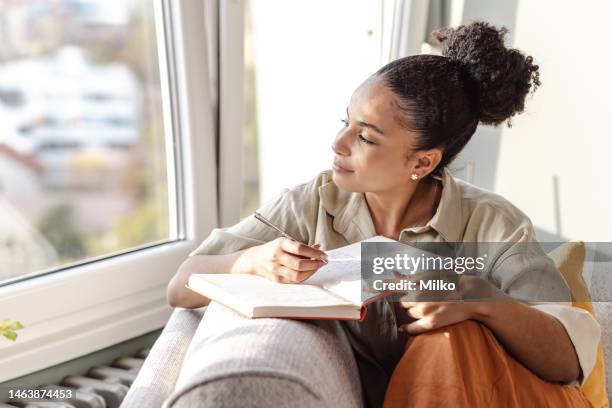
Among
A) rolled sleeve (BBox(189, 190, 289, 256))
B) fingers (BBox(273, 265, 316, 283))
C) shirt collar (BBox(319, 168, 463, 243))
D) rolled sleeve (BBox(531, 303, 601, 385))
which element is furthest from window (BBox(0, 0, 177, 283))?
rolled sleeve (BBox(531, 303, 601, 385))

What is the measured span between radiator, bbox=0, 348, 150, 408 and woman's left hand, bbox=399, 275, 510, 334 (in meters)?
0.75

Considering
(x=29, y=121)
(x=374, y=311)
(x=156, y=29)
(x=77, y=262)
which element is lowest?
(x=77, y=262)

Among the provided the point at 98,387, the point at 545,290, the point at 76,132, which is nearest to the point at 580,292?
the point at 545,290

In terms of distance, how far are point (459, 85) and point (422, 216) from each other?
0.27 m

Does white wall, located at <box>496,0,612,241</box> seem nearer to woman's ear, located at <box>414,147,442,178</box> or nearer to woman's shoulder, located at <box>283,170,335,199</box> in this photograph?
woman's ear, located at <box>414,147,442,178</box>

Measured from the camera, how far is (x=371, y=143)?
1.55 m

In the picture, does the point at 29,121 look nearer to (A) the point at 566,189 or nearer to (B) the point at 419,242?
(B) the point at 419,242

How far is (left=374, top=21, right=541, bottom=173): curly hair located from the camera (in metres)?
1.54

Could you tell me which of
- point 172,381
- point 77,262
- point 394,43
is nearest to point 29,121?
point 77,262

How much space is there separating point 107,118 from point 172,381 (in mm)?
848

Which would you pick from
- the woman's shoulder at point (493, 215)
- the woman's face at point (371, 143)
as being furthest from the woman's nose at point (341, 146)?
the woman's shoulder at point (493, 215)

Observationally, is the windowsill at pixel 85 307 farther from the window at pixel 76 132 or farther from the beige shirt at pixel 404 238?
the beige shirt at pixel 404 238

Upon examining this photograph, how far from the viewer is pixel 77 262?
1952mm

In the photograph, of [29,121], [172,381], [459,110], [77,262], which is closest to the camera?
[172,381]
